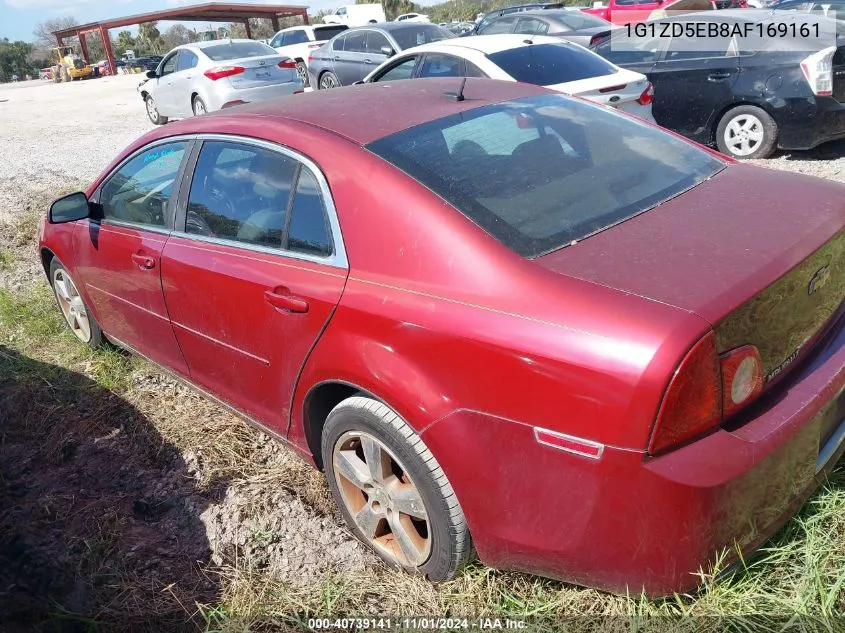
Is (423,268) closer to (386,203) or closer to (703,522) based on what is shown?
(386,203)

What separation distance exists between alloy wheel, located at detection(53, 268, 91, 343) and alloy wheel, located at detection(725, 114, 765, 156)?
624 cm

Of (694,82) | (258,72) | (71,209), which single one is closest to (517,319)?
(71,209)

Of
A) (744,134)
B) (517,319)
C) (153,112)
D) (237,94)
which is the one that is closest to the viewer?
(517,319)

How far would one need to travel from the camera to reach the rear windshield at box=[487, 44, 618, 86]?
22.4ft

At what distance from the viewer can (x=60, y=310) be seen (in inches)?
195

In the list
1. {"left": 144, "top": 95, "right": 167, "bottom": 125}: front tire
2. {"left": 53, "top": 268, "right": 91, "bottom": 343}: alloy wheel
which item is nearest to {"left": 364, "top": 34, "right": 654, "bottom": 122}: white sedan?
{"left": 53, "top": 268, "right": 91, "bottom": 343}: alloy wheel

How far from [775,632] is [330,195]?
6.21 feet

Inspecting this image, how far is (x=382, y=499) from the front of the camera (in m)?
2.46

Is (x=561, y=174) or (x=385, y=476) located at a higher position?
(x=561, y=174)

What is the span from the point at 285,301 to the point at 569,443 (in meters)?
1.17

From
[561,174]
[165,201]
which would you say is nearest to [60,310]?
[165,201]

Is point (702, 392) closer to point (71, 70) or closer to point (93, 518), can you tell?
point (93, 518)

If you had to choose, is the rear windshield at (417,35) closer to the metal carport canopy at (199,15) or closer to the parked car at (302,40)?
the parked car at (302,40)

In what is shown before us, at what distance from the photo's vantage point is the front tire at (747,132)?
698 centimetres
